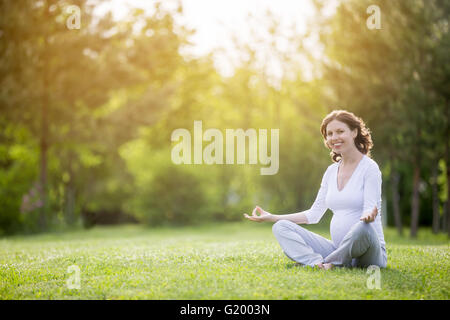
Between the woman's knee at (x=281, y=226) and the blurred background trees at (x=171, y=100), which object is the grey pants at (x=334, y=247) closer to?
the woman's knee at (x=281, y=226)

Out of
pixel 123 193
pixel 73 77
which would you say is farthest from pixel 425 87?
pixel 123 193

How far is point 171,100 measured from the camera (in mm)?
21875

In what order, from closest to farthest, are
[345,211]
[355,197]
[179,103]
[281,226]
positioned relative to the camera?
[355,197], [345,211], [281,226], [179,103]

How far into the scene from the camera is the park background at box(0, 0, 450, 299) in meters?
14.3

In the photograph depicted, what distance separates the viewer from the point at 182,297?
15.4 ft

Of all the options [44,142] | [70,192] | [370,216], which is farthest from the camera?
[70,192]

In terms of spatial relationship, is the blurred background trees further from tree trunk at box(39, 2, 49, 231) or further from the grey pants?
the grey pants

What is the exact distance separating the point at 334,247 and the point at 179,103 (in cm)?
2426

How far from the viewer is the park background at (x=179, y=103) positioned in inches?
563

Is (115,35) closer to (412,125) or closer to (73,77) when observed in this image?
(73,77)

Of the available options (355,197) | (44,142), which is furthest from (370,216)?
(44,142)

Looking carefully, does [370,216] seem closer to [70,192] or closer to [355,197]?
[355,197]

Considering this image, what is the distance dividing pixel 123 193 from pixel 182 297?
87.6ft

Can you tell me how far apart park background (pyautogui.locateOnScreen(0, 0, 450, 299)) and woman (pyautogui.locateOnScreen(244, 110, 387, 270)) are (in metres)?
1.15
